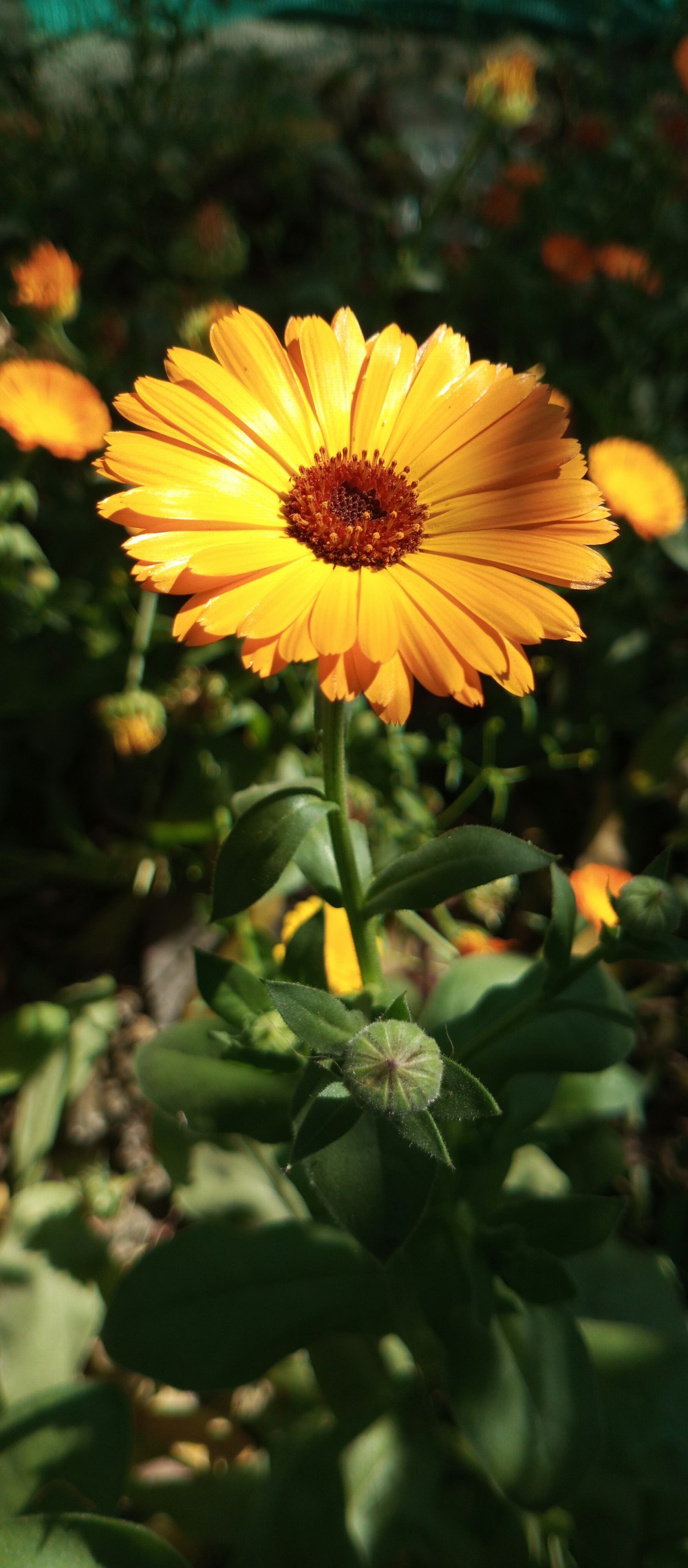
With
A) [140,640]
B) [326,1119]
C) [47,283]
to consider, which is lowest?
[326,1119]

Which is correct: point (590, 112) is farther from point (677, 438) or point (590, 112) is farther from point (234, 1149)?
point (234, 1149)

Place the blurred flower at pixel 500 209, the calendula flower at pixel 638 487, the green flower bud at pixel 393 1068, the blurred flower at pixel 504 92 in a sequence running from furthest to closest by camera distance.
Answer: the blurred flower at pixel 500 209
the blurred flower at pixel 504 92
the calendula flower at pixel 638 487
the green flower bud at pixel 393 1068

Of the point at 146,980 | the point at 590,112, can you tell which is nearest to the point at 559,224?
the point at 590,112

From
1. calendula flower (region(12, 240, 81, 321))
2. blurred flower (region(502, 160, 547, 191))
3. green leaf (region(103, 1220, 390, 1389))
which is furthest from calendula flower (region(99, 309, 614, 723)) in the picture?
blurred flower (region(502, 160, 547, 191))

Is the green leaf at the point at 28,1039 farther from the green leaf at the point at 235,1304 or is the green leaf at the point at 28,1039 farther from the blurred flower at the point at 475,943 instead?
the blurred flower at the point at 475,943

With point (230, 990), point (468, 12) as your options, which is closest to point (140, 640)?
point (230, 990)

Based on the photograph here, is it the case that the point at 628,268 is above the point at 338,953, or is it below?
above

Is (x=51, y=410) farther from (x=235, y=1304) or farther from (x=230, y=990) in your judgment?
(x=235, y=1304)

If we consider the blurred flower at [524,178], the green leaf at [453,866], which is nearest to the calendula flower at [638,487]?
the green leaf at [453,866]
